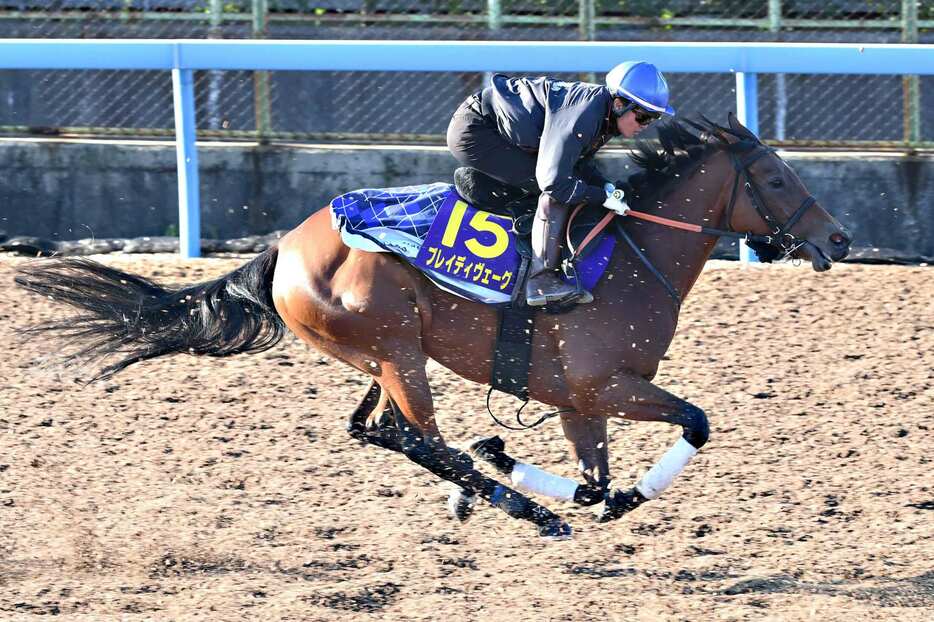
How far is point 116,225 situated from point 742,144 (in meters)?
4.79

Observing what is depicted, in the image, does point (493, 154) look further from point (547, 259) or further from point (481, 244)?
point (547, 259)

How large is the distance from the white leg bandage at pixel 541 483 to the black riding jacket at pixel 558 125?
1.11 m

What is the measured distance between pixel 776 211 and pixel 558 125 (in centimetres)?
95

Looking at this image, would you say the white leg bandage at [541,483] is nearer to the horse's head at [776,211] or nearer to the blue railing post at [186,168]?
the horse's head at [776,211]

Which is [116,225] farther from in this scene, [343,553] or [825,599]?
[825,599]

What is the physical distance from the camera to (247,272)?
5398 millimetres

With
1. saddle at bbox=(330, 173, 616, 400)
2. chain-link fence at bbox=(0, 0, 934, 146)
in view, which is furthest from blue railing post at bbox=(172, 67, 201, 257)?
saddle at bbox=(330, 173, 616, 400)

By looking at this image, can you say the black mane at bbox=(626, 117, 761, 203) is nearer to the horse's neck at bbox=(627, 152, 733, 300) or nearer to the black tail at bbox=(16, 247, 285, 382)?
the horse's neck at bbox=(627, 152, 733, 300)

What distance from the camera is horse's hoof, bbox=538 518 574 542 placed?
5.05m

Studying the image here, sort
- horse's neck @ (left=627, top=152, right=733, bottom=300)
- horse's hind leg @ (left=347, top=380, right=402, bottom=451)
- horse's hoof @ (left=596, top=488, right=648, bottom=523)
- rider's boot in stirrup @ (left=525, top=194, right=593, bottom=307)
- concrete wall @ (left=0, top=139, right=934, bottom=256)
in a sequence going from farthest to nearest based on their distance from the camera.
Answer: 1. concrete wall @ (left=0, top=139, right=934, bottom=256)
2. horse's hind leg @ (left=347, top=380, right=402, bottom=451)
3. horse's neck @ (left=627, top=152, right=733, bottom=300)
4. horse's hoof @ (left=596, top=488, right=648, bottom=523)
5. rider's boot in stirrup @ (left=525, top=194, right=593, bottom=307)

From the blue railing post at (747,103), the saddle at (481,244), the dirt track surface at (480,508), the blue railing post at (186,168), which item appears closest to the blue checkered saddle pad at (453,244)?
the saddle at (481,244)

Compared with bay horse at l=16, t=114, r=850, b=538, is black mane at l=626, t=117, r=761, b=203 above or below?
above

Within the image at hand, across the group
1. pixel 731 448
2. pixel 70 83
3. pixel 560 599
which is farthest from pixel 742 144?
pixel 70 83

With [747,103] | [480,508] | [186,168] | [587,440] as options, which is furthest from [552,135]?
[186,168]
